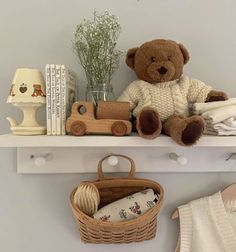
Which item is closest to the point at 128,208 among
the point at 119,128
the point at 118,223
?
the point at 118,223

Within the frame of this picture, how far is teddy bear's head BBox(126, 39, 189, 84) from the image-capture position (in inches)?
26.5

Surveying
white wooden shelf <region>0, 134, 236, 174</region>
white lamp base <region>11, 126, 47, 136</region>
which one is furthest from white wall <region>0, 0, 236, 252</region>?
white lamp base <region>11, 126, 47, 136</region>

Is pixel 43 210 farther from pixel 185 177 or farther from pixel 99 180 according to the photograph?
pixel 185 177

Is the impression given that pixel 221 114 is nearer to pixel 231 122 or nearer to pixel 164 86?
pixel 231 122

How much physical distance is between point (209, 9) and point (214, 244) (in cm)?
56

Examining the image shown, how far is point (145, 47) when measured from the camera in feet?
2.26

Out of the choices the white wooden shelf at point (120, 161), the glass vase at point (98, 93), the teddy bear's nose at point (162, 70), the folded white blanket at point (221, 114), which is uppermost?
the teddy bear's nose at point (162, 70)

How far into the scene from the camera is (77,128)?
619mm

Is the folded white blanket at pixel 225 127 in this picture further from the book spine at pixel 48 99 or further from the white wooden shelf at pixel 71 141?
the book spine at pixel 48 99

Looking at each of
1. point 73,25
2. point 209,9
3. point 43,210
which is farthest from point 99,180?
point 209,9

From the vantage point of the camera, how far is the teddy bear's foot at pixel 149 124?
604mm

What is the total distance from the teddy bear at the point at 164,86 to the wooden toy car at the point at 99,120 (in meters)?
0.05

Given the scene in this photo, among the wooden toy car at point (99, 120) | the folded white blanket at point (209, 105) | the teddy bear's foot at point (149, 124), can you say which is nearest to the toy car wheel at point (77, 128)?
the wooden toy car at point (99, 120)

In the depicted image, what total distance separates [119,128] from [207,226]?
0.34 meters
